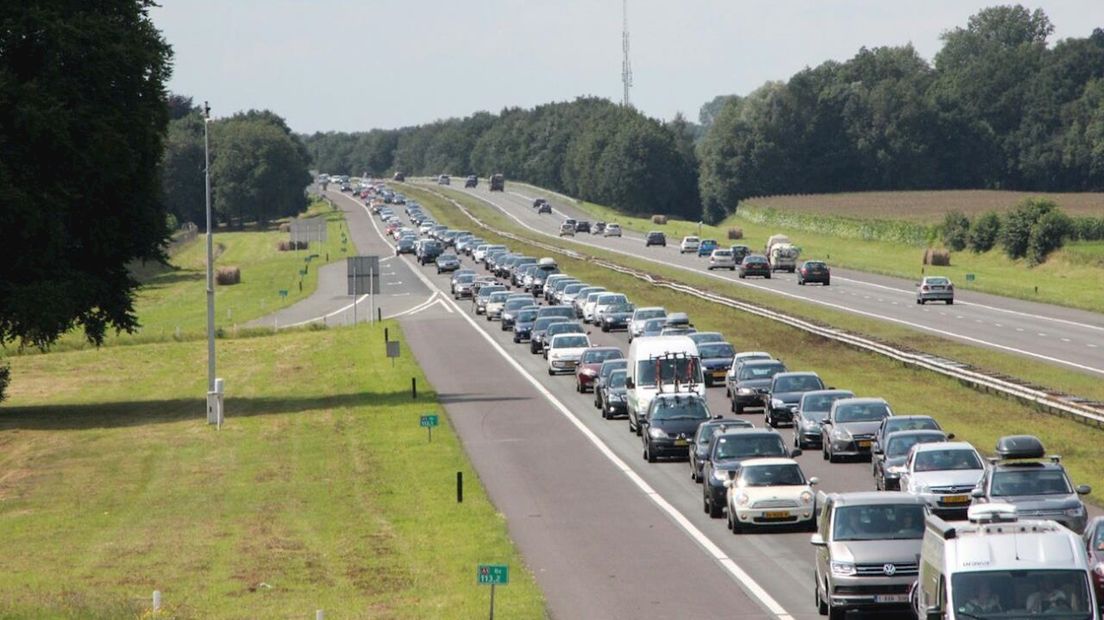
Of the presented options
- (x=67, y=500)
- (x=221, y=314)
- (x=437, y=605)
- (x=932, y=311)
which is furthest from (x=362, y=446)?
(x=221, y=314)

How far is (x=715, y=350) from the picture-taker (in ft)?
195

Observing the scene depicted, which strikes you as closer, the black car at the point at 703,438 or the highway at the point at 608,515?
the highway at the point at 608,515

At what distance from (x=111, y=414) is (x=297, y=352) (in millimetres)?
18731

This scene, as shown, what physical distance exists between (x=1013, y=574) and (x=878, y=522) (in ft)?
18.1

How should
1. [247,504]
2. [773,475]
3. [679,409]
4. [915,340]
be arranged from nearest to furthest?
1. [773,475]
2. [247,504]
3. [679,409]
4. [915,340]

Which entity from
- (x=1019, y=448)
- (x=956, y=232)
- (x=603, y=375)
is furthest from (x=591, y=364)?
(x=956, y=232)

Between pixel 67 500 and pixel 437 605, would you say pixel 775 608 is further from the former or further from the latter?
pixel 67 500

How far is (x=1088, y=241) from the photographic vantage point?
116m

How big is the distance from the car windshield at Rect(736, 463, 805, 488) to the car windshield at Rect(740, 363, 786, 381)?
20240 millimetres

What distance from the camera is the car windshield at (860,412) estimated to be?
134 ft

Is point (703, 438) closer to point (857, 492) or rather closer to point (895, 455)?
point (895, 455)

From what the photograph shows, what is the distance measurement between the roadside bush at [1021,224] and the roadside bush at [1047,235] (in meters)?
0.51

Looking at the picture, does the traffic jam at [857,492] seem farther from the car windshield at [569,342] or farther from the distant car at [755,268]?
the distant car at [755,268]

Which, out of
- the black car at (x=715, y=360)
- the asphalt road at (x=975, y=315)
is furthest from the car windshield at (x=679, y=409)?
the asphalt road at (x=975, y=315)
